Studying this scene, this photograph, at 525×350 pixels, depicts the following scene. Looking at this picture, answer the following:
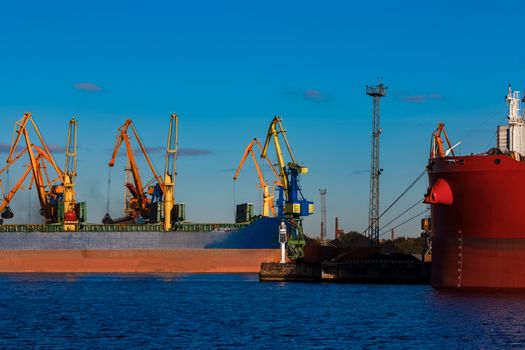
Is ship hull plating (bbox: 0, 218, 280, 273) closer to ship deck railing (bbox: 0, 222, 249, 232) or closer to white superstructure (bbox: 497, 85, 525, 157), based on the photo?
ship deck railing (bbox: 0, 222, 249, 232)

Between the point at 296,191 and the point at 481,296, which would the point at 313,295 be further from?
the point at 296,191

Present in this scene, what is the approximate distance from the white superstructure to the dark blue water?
847 centimetres

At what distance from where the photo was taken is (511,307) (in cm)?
4166

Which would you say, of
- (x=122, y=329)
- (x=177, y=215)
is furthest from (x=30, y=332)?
(x=177, y=215)

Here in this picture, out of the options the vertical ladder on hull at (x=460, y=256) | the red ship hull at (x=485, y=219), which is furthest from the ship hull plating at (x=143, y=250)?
the red ship hull at (x=485, y=219)

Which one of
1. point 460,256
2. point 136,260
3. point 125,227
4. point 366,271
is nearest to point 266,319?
point 460,256

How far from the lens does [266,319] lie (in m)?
40.6

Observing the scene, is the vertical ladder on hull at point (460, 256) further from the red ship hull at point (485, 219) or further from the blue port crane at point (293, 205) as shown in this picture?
the blue port crane at point (293, 205)

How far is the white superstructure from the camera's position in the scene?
171 feet

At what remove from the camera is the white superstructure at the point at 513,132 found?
52219 mm

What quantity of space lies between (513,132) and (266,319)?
18876mm

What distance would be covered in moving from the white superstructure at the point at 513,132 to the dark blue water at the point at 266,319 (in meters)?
8.47

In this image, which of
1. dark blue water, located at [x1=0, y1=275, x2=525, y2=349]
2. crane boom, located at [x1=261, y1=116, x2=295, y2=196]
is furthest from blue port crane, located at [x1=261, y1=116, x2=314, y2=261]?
dark blue water, located at [x1=0, y1=275, x2=525, y2=349]

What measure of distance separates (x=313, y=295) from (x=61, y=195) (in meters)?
55.4
